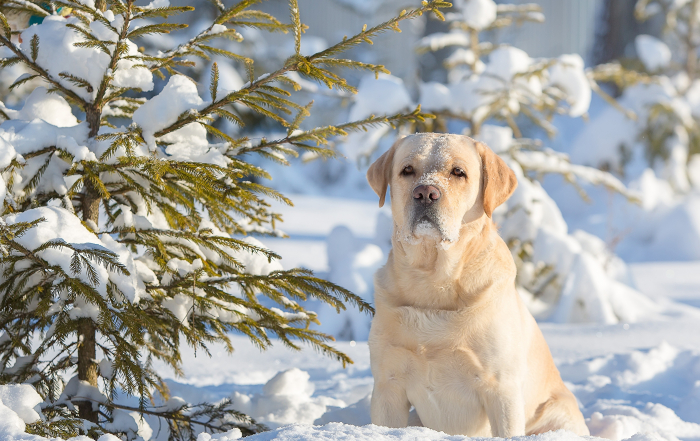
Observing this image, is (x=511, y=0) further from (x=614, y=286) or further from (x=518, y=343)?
(x=518, y=343)

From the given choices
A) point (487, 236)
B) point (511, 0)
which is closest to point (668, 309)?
point (487, 236)

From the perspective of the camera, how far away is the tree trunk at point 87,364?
2664mm

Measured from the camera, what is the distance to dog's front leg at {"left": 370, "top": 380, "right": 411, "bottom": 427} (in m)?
2.55

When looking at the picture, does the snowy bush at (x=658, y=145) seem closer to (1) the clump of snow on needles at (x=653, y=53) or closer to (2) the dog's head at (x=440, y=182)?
(1) the clump of snow on needles at (x=653, y=53)

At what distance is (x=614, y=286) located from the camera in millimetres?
6309

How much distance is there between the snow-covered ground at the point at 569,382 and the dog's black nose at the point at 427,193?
87 cm

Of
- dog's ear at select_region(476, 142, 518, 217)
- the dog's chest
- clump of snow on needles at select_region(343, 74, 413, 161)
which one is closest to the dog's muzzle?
dog's ear at select_region(476, 142, 518, 217)

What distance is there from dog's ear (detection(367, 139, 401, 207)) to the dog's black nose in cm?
34

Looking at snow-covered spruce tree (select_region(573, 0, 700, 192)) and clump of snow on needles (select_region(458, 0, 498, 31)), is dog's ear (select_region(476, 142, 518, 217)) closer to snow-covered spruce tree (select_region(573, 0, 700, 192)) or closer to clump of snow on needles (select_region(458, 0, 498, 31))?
clump of snow on needles (select_region(458, 0, 498, 31))

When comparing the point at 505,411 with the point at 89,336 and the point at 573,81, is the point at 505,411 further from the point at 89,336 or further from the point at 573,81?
the point at 573,81

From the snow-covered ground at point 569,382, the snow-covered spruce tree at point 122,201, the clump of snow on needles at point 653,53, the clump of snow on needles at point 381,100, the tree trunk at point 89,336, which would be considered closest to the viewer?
the snow-covered spruce tree at point 122,201

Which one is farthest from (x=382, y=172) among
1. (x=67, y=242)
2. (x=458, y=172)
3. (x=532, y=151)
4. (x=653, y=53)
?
(x=653, y=53)

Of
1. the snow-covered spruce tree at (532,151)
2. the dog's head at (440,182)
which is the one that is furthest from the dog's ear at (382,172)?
the snow-covered spruce tree at (532,151)

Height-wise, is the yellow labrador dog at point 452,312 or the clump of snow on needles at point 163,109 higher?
the clump of snow on needles at point 163,109
